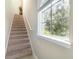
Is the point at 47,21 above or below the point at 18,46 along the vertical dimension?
above

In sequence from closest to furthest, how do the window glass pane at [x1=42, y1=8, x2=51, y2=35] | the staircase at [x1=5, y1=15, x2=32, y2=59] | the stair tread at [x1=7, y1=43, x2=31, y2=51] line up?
1. the window glass pane at [x1=42, y1=8, x2=51, y2=35]
2. the staircase at [x1=5, y1=15, x2=32, y2=59]
3. the stair tread at [x1=7, y1=43, x2=31, y2=51]

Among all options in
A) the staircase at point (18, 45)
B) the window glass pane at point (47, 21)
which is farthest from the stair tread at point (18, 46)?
the window glass pane at point (47, 21)

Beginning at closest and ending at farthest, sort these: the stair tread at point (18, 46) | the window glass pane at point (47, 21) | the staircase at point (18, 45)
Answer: the window glass pane at point (47, 21) < the staircase at point (18, 45) < the stair tread at point (18, 46)

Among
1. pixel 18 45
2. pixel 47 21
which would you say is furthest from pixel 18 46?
pixel 47 21

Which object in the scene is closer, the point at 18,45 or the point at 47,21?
the point at 47,21

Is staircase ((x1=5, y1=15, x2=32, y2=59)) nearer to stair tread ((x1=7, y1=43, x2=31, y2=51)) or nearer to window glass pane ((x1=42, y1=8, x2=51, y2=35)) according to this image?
stair tread ((x1=7, y1=43, x2=31, y2=51))

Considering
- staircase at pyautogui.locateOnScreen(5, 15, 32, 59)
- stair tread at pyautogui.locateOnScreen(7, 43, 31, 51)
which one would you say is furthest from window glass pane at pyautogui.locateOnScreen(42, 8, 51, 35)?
stair tread at pyautogui.locateOnScreen(7, 43, 31, 51)

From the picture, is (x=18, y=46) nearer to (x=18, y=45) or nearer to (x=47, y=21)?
(x=18, y=45)

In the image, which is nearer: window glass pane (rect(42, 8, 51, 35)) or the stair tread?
window glass pane (rect(42, 8, 51, 35))

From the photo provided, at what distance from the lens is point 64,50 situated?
1695mm

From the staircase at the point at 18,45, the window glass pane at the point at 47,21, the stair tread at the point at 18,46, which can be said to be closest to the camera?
the window glass pane at the point at 47,21

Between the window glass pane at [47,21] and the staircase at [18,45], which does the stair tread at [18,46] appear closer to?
the staircase at [18,45]
